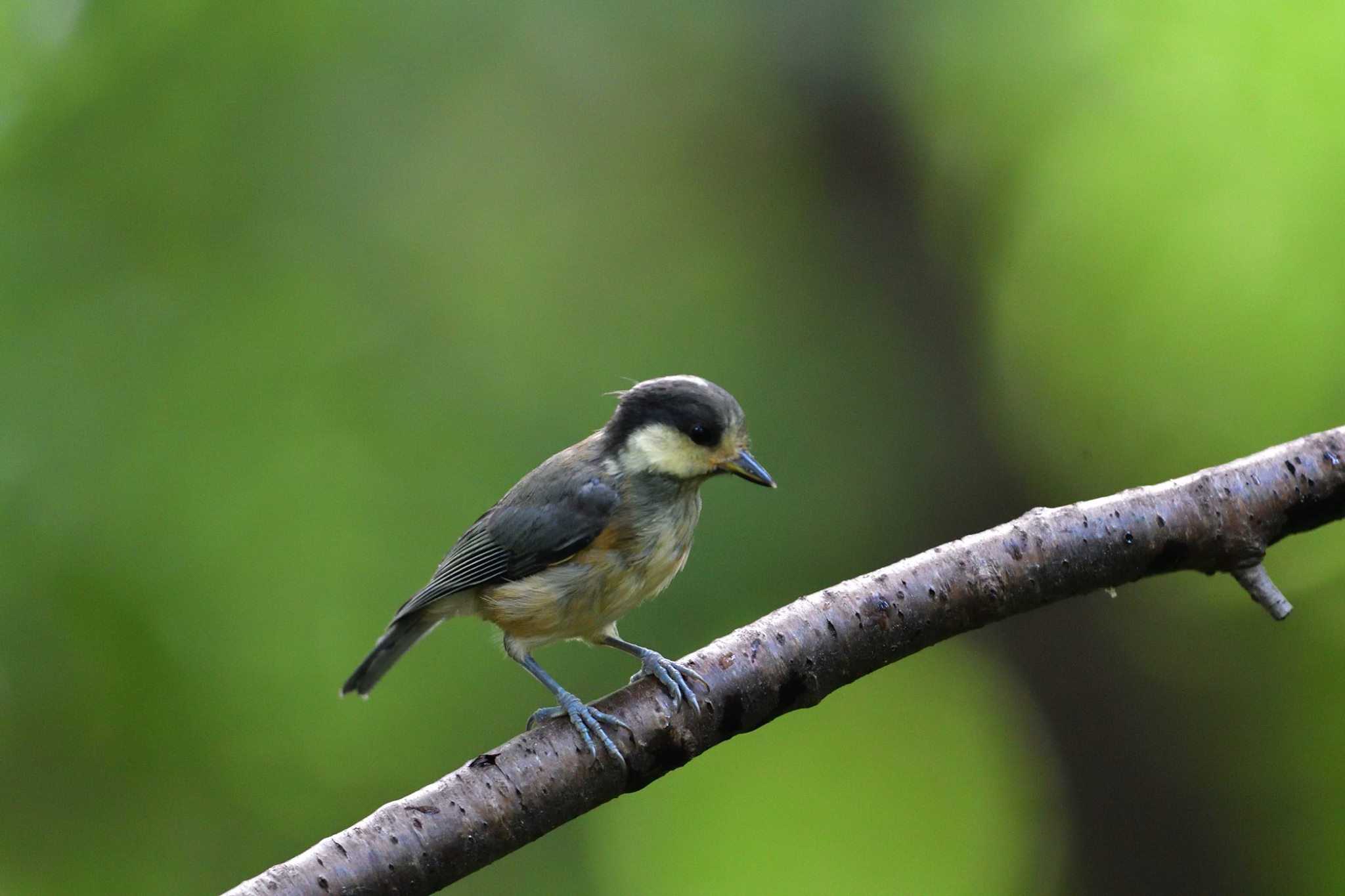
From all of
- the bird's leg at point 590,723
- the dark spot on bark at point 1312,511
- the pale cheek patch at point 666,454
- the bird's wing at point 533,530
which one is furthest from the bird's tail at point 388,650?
the dark spot on bark at point 1312,511

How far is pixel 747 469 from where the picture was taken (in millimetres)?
3311

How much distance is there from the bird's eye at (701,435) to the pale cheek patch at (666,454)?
17mm

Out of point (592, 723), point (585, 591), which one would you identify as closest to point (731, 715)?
point (592, 723)

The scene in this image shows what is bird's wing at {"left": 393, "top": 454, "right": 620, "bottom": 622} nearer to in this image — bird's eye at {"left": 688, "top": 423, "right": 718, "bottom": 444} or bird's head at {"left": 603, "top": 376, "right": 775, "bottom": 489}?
bird's head at {"left": 603, "top": 376, "right": 775, "bottom": 489}

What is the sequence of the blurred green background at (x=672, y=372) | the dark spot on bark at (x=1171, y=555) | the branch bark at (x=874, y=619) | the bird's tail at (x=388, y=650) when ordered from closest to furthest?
the branch bark at (x=874, y=619)
the dark spot on bark at (x=1171, y=555)
the bird's tail at (x=388, y=650)
the blurred green background at (x=672, y=372)

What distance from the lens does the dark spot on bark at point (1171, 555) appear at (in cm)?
280

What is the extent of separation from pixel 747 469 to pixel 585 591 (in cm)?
57

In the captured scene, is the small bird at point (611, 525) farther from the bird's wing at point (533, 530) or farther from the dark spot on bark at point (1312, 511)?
the dark spot on bark at point (1312, 511)

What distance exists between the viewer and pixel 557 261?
7074 millimetres

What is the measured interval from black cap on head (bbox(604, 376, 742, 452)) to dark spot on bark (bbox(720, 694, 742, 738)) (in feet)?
3.03

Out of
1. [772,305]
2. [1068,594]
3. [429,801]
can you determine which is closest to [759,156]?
[772,305]

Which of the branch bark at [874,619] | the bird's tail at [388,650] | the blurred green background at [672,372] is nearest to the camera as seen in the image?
the branch bark at [874,619]

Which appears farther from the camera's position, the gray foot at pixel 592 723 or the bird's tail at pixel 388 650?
the bird's tail at pixel 388 650

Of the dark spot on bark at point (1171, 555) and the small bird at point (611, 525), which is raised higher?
the small bird at point (611, 525)
